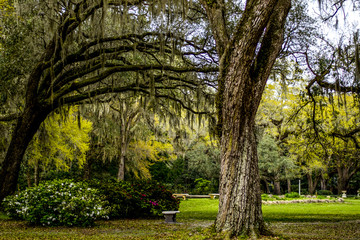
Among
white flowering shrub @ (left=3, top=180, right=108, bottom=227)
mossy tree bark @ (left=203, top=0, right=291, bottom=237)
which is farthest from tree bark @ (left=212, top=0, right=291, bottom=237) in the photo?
white flowering shrub @ (left=3, top=180, right=108, bottom=227)

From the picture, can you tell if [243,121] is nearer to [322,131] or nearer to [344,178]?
[322,131]

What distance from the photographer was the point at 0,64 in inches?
436

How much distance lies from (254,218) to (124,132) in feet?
50.8

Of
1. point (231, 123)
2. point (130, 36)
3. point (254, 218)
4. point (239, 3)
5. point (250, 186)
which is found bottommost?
point (254, 218)

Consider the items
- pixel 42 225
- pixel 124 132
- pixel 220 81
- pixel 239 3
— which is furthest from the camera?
pixel 124 132

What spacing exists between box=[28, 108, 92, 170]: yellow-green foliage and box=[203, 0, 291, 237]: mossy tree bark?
873cm

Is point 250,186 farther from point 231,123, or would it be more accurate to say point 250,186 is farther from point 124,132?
point 124,132

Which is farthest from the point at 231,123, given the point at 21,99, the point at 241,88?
the point at 21,99

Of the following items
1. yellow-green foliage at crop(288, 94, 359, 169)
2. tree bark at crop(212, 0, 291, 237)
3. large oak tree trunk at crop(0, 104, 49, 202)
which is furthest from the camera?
yellow-green foliage at crop(288, 94, 359, 169)

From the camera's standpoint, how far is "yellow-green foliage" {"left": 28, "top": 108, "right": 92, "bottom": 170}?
575 inches

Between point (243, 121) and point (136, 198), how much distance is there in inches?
246

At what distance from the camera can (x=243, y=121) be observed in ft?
20.5

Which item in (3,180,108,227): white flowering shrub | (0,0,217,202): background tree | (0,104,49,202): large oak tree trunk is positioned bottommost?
(3,180,108,227): white flowering shrub

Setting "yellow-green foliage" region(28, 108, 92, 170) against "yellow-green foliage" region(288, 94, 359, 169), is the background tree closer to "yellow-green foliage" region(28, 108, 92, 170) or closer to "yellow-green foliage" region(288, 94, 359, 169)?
"yellow-green foliage" region(28, 108, 92, 170)
